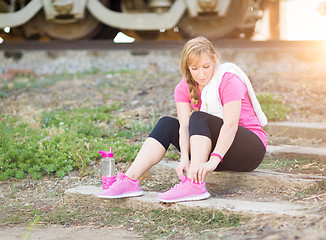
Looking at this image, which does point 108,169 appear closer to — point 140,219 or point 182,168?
point 140,219

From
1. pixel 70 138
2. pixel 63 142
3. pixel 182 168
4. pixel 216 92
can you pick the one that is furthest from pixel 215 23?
pixel 182 168

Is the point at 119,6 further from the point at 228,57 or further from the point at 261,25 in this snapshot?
the point at 261,25

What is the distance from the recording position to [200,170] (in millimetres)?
2842

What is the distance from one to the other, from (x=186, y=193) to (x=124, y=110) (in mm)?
2831

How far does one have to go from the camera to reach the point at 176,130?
3271 millimetres

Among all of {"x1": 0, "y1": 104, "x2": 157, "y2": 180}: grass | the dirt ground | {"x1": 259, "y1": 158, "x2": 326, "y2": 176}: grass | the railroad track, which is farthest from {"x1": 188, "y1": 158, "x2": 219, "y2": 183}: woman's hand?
the railroad track

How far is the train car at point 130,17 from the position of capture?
26.2 ft

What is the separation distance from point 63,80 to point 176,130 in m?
4.41

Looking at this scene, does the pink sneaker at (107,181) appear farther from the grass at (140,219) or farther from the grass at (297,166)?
the grass at (297,166)

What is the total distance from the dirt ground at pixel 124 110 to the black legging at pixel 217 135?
0.71 feet

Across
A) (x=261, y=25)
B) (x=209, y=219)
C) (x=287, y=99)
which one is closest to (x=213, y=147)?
(x=209, y=219)

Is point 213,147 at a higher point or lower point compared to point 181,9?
lower

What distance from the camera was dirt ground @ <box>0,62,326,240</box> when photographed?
2.44 m

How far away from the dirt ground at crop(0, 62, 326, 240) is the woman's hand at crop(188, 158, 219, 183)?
428 millimetres
